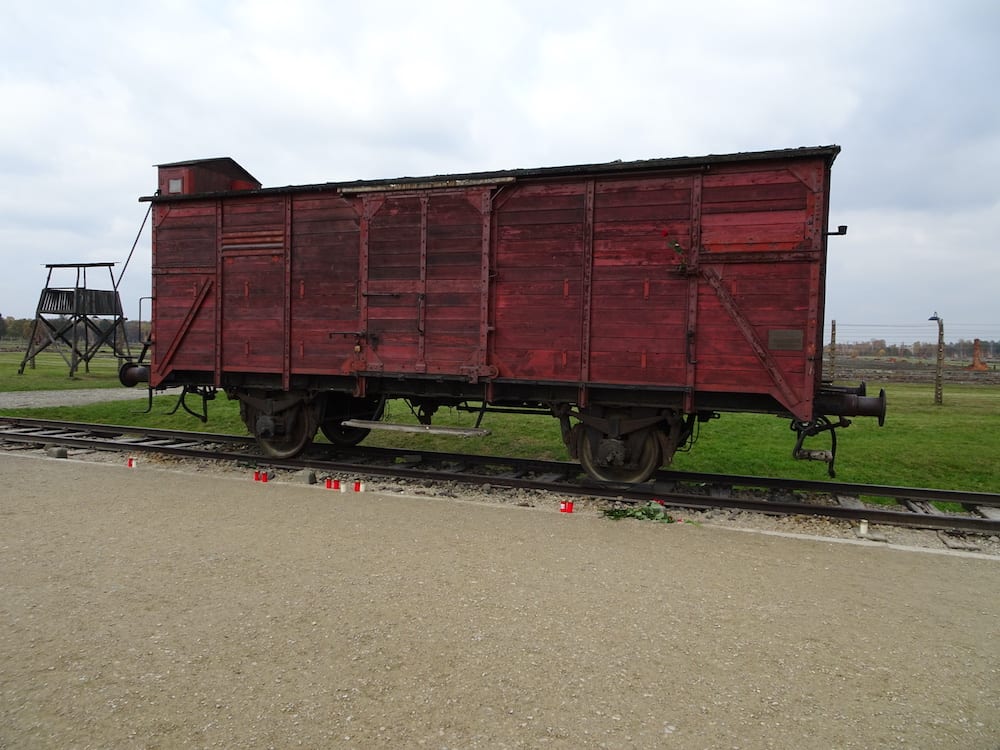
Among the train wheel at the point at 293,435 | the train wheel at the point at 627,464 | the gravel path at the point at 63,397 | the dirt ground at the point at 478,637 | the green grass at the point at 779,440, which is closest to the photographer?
the dirt ground at the point at 478,637

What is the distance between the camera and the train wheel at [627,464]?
27.9ft

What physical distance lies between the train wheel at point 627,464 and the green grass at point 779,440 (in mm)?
2042

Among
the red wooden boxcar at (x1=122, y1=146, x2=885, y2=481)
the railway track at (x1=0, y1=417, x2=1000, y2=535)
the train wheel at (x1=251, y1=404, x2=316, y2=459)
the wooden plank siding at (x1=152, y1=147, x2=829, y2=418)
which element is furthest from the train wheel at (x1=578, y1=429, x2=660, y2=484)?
the train wheel at (x1=251, y1=404, x2=316, y2=459)

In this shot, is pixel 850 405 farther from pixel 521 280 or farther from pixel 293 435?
pixel 293 435

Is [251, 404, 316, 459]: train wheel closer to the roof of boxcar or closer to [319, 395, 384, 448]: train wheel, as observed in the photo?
[319, 395, 384, 448]: train wheel

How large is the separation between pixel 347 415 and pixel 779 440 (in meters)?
8.19

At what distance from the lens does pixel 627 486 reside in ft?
27.6

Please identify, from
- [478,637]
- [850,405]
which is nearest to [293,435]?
[478,637]

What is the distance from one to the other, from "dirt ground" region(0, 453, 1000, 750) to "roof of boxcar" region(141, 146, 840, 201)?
429 cm

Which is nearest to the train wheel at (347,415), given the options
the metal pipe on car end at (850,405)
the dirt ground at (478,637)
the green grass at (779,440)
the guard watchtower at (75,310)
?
the green grass at (779,440)

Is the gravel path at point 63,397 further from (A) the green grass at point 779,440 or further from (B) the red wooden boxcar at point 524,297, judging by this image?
(B) the red wooden boxcar at point 524,297

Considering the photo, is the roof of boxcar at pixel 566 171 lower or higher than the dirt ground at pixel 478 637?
higher

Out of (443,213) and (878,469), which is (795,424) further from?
(443,213)

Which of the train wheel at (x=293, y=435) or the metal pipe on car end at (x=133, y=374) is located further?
the metal pipe on car end at (x=133, y=374)
